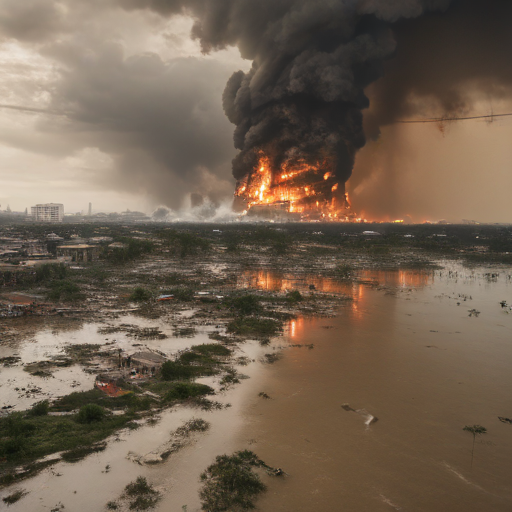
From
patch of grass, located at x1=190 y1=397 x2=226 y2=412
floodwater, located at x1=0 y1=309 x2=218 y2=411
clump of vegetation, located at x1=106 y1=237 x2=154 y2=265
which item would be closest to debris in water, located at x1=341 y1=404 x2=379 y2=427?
patch of grass, located at x1=190 y1=397 x2=226 y2=412

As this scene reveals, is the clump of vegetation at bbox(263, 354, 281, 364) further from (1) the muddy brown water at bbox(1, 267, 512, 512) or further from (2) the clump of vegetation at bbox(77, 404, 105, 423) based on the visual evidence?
(2) the clump of vegetation at bbox(77, 404, 105, 423)

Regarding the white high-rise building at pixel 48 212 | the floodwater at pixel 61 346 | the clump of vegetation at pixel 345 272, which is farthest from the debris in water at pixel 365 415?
the white high-rise building at pixel 48 212

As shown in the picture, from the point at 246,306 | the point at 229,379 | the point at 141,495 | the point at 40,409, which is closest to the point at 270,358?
the point at 229,379

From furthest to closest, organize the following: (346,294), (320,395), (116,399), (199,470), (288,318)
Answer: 1. (346,294)
2. (288,318)
3. (320,395)
4. (116,399)
5. (199,470)

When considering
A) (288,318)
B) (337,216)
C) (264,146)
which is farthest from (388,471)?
(337,216)

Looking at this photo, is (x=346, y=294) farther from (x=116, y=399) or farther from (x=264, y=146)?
(x=264, y=146)

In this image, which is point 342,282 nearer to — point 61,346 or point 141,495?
point 61,346
